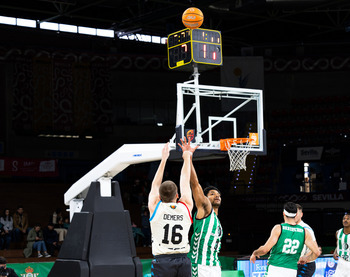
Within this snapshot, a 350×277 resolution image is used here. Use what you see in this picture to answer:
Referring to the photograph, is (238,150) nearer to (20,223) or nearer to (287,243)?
(287,243)

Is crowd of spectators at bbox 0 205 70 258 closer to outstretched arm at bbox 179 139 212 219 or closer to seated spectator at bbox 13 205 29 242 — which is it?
seated spectator at bbox 13 205 29 242

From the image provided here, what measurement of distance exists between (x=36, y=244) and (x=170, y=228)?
15279 millimetres

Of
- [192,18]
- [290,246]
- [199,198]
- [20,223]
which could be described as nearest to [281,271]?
[290,246]

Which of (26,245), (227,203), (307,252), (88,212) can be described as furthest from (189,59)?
(227,203)

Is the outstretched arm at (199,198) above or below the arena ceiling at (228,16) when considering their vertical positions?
below

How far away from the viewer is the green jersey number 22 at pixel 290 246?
927cm

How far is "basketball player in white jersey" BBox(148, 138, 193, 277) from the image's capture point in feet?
22.1

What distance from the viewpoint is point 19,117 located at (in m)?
28.9

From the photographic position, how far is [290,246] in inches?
365

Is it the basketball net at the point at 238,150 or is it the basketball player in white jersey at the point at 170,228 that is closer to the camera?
the basketball player in white jersey at the point at 170,228

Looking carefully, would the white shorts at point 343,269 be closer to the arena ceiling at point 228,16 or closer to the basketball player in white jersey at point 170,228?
the basketball player in white jersey at point 170,228

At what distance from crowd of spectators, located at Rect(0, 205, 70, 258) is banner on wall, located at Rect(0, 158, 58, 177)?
15.5 feet

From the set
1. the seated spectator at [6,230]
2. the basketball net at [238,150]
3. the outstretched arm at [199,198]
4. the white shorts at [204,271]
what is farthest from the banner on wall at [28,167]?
the outstretched arm at [199,198]

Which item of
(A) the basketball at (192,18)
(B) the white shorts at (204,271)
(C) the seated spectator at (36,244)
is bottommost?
(C) the seated spectator at (36,244)
